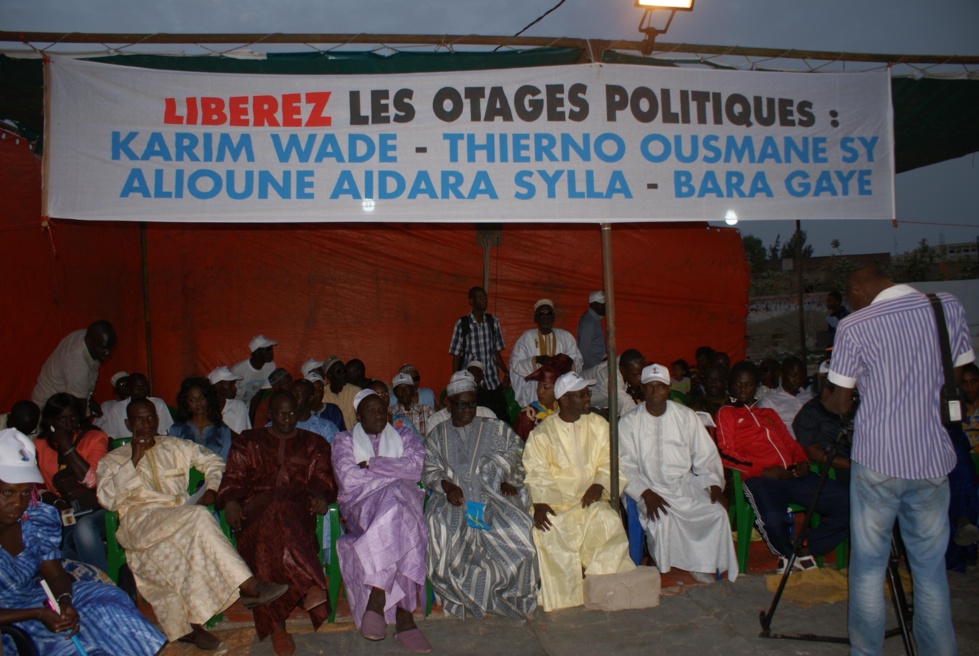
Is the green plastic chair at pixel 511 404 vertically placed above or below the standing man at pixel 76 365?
below

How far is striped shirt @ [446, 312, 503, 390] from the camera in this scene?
291 inches

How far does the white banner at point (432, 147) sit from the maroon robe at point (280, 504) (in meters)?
1.50

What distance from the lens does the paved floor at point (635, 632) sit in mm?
3900

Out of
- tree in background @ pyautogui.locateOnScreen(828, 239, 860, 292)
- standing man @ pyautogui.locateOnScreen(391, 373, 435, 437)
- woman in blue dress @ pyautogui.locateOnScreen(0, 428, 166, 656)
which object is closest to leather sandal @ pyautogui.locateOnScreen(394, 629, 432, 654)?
woman in blue dress @ pyautogui.locateOnScreen(0, 428, 166, 656)

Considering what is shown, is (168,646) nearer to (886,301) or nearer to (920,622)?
(920,622)

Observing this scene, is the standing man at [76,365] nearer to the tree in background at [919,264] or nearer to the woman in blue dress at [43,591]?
the woman in blue dress at [43,591]

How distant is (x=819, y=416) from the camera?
4906mm

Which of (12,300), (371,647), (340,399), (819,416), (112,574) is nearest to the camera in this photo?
(371,647)

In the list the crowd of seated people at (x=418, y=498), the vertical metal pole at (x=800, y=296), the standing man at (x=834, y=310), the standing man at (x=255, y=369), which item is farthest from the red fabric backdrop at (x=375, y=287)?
the crowd of seated people at (x=418, y=498)

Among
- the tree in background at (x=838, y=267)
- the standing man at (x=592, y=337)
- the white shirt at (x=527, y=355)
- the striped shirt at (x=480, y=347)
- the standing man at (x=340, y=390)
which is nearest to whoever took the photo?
the standing man at (x=340, y=390)

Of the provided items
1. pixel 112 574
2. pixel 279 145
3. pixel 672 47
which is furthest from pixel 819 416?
pixel 112 574

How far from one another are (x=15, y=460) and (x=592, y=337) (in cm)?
555

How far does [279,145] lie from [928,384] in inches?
142

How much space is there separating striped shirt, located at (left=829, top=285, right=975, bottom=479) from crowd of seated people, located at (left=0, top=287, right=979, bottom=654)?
1101 mm
